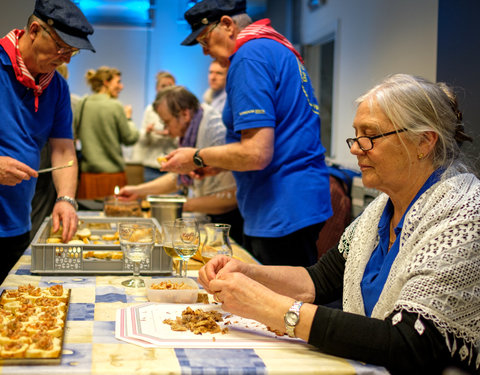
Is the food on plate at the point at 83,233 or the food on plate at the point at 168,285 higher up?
the food on plate at the point at 83,233

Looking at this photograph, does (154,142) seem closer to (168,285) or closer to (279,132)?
(279,132)

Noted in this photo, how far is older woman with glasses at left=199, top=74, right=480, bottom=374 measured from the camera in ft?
3.77

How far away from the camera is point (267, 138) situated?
216 cm

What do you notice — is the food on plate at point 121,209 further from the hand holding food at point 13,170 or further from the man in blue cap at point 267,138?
the hand holding food at point 13,170

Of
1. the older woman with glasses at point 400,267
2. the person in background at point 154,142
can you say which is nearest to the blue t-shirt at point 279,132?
the older woman with glasses at point 400,267

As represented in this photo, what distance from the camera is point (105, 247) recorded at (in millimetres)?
1897

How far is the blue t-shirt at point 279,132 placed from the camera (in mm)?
2164

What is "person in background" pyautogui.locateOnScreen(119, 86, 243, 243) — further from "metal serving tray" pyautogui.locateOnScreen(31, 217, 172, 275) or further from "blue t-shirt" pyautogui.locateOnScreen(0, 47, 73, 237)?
"metal serving tray" pyautogui.locateOnScreen(31, 217, 172, 275)

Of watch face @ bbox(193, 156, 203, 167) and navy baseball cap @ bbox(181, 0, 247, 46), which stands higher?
navy baseball cap @ bbox(181, 0, 247, 46)

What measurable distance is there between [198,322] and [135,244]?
19.4 inches

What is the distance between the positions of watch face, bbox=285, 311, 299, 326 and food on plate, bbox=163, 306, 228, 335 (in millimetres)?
160

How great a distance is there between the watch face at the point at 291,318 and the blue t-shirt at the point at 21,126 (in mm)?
1383

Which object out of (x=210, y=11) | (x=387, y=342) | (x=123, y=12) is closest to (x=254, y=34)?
(x=210, y=11)

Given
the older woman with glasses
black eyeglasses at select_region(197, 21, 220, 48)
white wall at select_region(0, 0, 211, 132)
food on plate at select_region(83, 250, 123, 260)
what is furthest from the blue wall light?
the older woman with glasses
